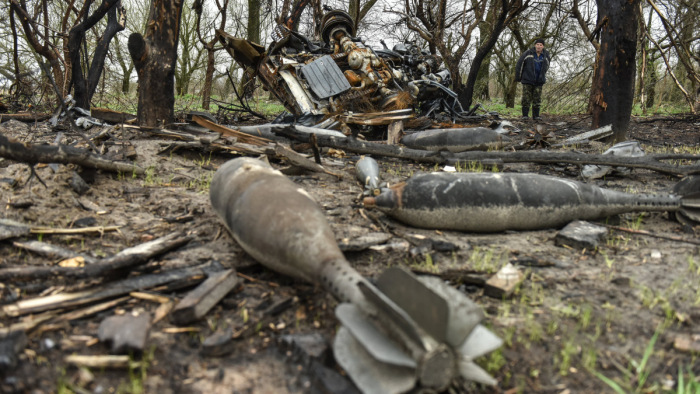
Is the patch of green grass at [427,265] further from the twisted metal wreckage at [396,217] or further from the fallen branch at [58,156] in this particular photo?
the fallen branch at [58,156]

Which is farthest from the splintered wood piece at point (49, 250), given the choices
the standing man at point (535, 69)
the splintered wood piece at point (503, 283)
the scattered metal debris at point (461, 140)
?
the standing man at point (535, 69)

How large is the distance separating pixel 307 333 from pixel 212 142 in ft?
12.5

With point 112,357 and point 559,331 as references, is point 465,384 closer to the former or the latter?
point 559,331

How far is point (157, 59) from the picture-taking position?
6234 millimetres

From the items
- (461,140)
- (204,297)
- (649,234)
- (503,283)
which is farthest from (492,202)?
(461,140)

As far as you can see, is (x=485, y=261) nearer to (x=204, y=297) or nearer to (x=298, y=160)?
(x=204, y=297)

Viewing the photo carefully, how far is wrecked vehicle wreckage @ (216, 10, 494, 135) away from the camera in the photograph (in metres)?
7.91

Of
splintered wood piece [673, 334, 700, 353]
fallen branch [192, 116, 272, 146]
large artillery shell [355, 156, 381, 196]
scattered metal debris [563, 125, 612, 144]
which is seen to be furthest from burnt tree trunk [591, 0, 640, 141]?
splintered wood piece [673, 334, 700, 353]

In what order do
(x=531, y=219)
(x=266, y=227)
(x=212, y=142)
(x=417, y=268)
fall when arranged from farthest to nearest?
(x=212, y=142), (x=531, y=219), (x=417, y=268), (x=266, y=227)

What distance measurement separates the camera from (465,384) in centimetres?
166

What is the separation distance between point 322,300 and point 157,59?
529 centimetres

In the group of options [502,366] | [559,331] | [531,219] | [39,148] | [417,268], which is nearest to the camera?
[502,366]

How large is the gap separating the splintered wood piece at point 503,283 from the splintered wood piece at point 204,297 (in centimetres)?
136

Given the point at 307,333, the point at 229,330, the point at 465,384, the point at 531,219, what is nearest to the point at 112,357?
the point at 229,330
